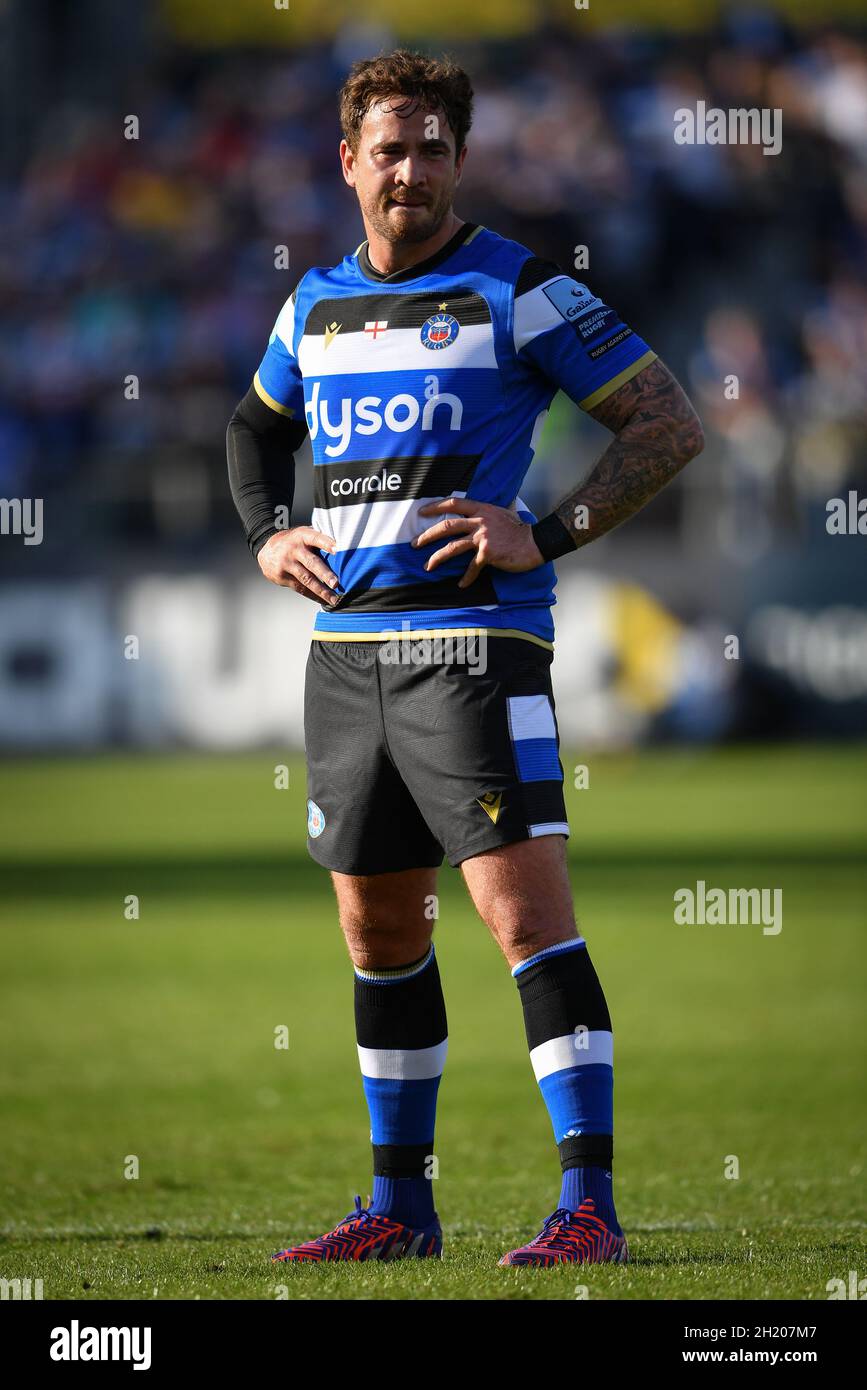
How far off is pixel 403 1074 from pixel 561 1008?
57 cm

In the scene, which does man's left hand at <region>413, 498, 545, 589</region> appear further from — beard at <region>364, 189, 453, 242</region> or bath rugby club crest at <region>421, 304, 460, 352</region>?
beard at <region>364, 189, 453, 242</region>

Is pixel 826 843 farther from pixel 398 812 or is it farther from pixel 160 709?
pixel 398 812

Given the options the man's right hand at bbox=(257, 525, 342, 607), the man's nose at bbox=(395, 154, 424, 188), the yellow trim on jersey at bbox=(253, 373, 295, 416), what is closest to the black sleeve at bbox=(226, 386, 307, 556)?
the yellow trim on jersey at bbox=(253, 373, 295, 416)

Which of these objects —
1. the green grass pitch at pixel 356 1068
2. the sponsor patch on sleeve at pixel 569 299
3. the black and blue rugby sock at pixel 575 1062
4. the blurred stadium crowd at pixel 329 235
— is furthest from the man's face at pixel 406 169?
the blurred stadium crowd at pixel 329 235

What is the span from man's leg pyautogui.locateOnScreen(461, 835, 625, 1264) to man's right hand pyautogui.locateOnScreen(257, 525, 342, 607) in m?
0.70

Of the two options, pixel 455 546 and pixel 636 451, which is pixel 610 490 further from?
pixel 455 546

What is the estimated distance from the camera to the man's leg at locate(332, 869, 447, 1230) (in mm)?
4172

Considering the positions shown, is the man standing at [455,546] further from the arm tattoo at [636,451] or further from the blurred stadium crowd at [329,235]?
the blurred stadium crowd at [329,235]

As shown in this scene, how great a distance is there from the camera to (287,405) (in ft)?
14.2

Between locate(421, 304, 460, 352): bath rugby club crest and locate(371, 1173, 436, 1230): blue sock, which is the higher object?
locate(421, 304, 460, 352): bath rugby club crest

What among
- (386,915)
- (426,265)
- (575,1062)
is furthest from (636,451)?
(575,1062)

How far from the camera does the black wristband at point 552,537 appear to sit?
388 cm

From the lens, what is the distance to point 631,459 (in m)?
3.88
